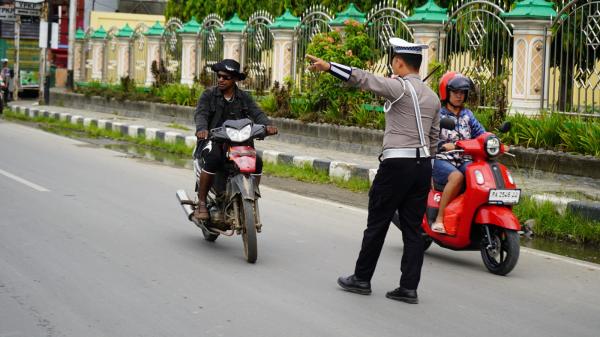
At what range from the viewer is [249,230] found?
754 centimetres

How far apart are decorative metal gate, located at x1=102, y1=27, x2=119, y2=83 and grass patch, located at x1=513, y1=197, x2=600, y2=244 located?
21.1 m

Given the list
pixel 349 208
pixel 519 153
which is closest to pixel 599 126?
pixel 519 153

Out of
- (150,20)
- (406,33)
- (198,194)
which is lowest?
(198,194)

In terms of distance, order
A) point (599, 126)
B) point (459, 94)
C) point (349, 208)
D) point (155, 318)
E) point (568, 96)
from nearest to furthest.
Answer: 1. point (155, 318)
2. point (459, 94)
3. point (349, 208)
4. point (599, 126)
5. point (568, 96)

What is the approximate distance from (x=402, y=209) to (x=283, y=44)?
45.4 ft

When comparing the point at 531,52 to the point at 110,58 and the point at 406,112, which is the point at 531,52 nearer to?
the point at 406,112

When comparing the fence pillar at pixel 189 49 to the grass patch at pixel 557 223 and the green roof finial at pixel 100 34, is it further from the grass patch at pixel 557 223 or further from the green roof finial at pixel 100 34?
the grass patch at pixel 557 223

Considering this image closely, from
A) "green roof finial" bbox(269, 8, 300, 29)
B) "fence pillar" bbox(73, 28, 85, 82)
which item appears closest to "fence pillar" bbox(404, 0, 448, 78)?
"green roof finial" bbox(269, 8, 300, 29)

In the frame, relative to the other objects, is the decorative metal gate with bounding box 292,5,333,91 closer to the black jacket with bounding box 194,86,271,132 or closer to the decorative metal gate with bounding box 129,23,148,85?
the decorative metal gate with bounding box 129,23,148,85

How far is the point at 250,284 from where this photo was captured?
22.5 ft

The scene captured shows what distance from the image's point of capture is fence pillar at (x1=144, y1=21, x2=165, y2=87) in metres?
26.7

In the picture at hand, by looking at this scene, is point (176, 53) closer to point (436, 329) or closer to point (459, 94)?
point (459, 94)

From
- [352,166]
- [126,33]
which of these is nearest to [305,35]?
[352,166]

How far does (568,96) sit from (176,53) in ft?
46.0
